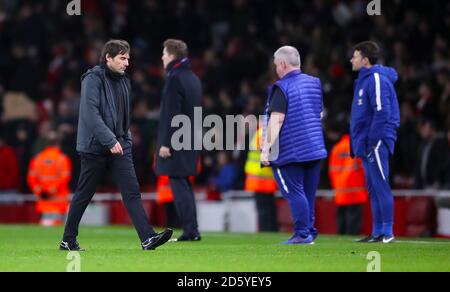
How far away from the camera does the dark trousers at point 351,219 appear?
17984mm

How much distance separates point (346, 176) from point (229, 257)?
7228 mm

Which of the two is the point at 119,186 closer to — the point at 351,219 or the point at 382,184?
the point at 382,184

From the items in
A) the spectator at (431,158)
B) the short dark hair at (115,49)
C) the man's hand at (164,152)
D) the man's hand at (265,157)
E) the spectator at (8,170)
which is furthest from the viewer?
the spectator at (8,170)

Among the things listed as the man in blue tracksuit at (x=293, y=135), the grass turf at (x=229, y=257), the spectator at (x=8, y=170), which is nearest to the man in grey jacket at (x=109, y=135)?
the grass turf at (x=229, y=257)

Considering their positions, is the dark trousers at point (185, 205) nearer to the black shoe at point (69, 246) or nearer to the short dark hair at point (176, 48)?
the short dark hair at point (176, 48)

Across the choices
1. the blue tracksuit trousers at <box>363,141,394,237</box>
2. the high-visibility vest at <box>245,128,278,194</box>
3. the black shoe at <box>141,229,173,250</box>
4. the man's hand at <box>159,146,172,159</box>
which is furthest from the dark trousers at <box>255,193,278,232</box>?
the black shoe at <box>141,229,173,250</box>

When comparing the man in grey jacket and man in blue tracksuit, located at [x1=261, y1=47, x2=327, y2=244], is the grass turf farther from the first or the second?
man in blue tracksuit, located at [x1=261, y1=47, x2=327, y2=244]

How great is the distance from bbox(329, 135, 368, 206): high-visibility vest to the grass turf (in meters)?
3.62

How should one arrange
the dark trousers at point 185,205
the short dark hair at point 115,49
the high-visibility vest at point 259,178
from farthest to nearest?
the high-visibility vest at point 259,178, the dark trousers at point 185,205, the short dark hair at point 115,49

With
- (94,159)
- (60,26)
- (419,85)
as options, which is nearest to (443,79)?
(419,85)

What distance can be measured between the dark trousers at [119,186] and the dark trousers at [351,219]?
6.64m

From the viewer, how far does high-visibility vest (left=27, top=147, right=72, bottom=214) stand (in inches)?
893
